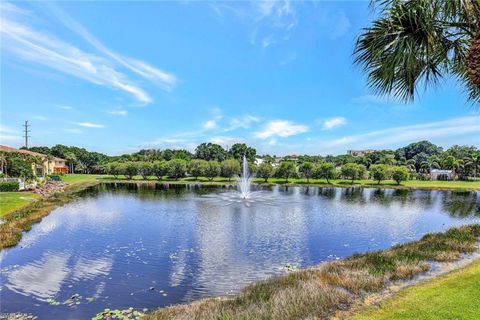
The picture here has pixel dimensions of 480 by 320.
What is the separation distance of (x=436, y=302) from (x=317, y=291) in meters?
2.90

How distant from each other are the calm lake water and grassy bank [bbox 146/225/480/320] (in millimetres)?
2029

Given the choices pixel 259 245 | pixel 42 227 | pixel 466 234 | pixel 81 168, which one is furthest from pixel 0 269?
pixel 81 168

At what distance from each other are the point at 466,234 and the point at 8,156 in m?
70.3

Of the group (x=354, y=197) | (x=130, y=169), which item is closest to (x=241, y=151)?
(x=130, y=169)

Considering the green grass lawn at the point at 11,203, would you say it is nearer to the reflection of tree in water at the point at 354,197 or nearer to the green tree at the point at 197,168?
the reflection of tree in water at the point at 354,197

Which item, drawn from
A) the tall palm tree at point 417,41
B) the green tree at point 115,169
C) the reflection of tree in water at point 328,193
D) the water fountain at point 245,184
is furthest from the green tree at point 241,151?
the tall palm tree at point 417,41

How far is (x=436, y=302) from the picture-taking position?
7152 millimetres

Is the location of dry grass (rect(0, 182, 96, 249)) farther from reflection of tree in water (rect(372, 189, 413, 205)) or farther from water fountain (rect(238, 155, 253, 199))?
reflection of tree in water (rect(372, 189, 413, 205))

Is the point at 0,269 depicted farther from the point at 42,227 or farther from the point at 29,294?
the point at 42,227

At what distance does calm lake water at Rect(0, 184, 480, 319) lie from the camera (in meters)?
12.1

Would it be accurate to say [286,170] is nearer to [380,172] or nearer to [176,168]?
[380,172]

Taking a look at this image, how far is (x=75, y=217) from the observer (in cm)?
2856

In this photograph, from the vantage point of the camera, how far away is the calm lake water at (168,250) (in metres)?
12.1

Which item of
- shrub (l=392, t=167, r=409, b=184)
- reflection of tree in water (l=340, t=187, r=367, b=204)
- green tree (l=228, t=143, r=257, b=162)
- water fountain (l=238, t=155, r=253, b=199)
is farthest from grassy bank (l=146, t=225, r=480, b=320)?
green tree (l=228, t=143, r=257, b=162)
